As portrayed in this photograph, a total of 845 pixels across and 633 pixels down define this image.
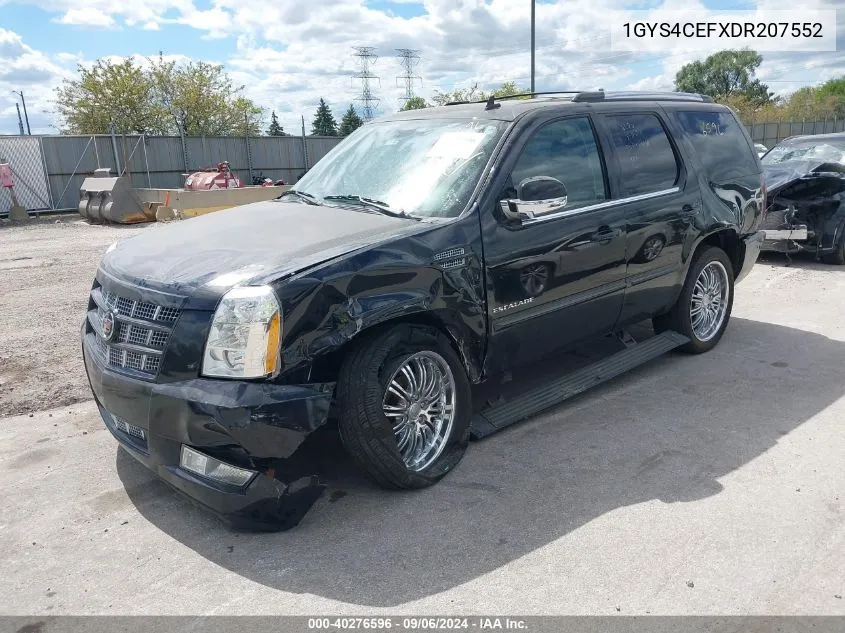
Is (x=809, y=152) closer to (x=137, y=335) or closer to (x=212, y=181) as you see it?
(x=137, y=335)

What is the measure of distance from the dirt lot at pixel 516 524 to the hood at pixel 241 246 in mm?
1186

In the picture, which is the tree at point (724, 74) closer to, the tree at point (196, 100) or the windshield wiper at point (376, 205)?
the tree at point (196, 100)

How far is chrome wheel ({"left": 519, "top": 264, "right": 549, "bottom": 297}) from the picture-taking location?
407 centimetres

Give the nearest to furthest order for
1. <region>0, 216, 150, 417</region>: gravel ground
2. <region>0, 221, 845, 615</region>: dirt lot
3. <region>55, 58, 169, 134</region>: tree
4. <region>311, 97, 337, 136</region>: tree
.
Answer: <region>0, 221, 845, 615</region>: dirt lot < <region>0, 216, 150, 417</region>: gravel ground < <region>55, 58, 169, 134</region>: tree < <region>311, 97, 337, 136</region>: tree

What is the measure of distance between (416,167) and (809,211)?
282 inches

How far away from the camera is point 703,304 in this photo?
5.82 metres

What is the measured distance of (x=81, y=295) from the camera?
835 centimetres

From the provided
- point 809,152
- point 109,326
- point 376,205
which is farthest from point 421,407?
point 809,152

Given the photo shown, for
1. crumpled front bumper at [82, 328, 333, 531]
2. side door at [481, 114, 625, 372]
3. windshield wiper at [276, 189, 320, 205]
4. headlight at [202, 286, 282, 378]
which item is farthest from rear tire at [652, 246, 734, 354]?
headlight at [202, 286, 282, 378]

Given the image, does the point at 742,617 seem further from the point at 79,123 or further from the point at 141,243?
the point at 79,123

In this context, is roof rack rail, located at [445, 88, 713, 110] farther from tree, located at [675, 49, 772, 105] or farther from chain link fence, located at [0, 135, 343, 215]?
tree, located at [675, 49, 772, 105]

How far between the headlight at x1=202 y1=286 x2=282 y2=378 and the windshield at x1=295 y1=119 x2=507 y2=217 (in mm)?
1229

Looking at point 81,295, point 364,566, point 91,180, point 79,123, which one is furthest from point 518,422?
point 79,123

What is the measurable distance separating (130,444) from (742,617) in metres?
2.79
